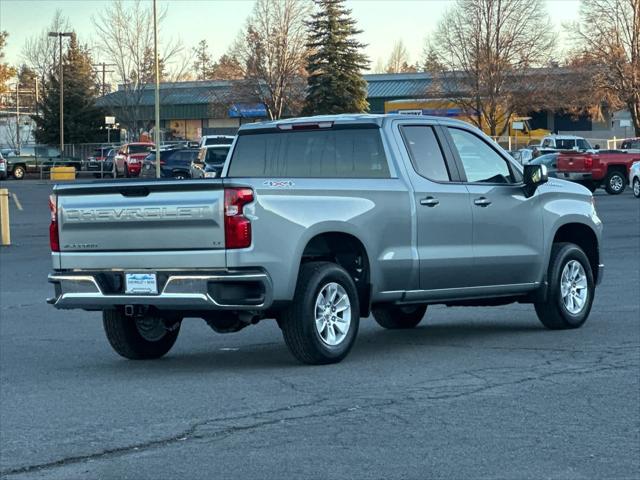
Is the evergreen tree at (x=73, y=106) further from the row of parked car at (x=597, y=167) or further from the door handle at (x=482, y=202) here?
the door handle at (x=482, y=202)

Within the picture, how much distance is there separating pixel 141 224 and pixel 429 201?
2.62 meters

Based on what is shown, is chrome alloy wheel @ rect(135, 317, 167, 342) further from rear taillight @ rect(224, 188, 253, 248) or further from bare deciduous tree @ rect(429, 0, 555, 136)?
bare deciduous tree @ rect(429, 0, 555, 136)

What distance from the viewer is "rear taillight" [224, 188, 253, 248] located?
30.7 feet

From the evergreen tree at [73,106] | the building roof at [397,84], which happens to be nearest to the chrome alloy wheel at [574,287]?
the building roof at [397,84]

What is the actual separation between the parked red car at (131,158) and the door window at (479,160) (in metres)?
54.7

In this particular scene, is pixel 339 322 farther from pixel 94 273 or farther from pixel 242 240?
pixel 94 273

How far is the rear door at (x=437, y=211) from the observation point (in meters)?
10.9

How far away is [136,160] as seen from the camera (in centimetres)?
6650

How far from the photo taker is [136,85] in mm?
83938

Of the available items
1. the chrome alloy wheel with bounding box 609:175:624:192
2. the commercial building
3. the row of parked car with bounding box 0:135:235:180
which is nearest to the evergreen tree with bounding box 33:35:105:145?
the commercial building

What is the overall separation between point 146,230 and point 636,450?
13.9ft

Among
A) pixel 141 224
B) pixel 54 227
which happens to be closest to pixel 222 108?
pixel 54 227

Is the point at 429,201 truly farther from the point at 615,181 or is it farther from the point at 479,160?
the point at 615,181

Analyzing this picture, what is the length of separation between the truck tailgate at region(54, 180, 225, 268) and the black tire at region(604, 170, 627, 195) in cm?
3749
